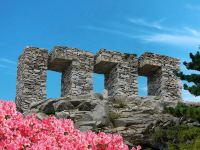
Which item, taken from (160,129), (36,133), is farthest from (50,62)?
(36,133)

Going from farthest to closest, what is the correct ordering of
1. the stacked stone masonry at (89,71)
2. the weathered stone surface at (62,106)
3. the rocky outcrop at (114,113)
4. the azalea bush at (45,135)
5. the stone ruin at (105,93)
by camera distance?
the stacked stone masonry at (89,71), the weathered stone surface at (62,106), the stone ruin at (105,93), the rocky outcrop at (114,113), the azalea bush at (45,135)

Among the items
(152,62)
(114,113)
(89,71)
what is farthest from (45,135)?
(152,62)

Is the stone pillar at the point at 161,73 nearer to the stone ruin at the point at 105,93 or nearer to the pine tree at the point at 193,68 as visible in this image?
the stone ruin at the point at 105,93

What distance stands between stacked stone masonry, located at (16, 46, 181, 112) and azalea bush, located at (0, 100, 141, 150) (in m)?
14.8

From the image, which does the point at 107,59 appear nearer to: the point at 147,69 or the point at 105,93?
the point at 147,69

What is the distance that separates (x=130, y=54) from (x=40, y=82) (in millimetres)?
5510

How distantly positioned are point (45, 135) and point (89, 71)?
660 inches

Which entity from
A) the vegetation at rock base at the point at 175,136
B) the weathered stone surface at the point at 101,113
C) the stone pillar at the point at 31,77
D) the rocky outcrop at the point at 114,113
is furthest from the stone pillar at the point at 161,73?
the vegetation at rock base at the point at 175,136

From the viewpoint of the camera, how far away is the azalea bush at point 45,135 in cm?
871

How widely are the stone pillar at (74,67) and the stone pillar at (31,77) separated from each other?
69 cm

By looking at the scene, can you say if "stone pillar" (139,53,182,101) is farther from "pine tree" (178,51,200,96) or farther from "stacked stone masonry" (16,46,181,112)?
"pine tree" (178,51,200,96)

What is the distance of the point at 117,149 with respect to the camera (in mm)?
9211

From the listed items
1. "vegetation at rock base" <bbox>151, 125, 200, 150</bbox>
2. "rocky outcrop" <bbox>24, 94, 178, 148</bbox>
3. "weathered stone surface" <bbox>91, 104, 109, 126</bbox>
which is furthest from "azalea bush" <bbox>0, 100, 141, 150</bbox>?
A: "weathered stone surface" <bbox>91, 104, 109, 126</bbox>

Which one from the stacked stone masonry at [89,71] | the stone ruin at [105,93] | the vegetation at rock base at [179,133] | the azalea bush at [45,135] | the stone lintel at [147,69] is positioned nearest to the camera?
the azalea bush at [45,135]
